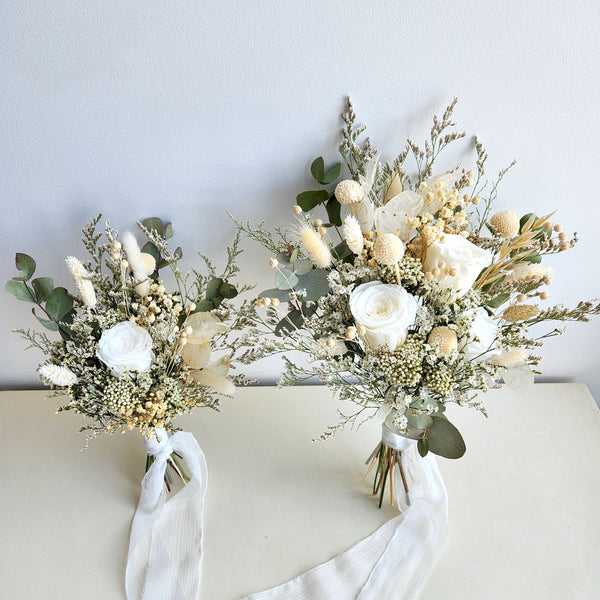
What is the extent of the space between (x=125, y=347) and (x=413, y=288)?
505mm

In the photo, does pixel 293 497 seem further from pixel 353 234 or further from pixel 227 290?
pixel 353 234

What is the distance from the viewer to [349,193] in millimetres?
862

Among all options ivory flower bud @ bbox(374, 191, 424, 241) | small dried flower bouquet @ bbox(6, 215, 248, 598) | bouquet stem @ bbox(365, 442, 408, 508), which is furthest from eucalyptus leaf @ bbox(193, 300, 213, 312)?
bouquet stem @ bbox(365, 442, 408, 508)

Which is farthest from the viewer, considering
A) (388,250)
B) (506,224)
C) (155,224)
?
(155,224)

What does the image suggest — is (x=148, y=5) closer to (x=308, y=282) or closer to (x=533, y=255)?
(x=308, y=282)

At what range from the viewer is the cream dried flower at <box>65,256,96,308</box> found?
823mm

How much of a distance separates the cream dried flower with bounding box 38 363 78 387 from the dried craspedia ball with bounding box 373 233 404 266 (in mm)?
571

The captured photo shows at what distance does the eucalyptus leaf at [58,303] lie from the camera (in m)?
0.92

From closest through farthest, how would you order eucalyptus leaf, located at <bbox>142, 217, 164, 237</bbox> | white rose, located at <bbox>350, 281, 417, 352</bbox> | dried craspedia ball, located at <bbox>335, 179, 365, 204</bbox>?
white rose, located at <bbox>350, 281, 417, 352</bbox> → dried craspedia ball, located at <bbox>335, 179, 365, 204</bbox> → eucalyptus leaf, located at <bbox>142, 217, 164, 237</bbox>

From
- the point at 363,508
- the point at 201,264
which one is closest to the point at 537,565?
the point at 363,508

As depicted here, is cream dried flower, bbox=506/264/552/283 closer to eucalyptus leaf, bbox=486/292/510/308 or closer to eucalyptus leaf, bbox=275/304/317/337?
eucalyptus leaf, bbox=486/292/510/308

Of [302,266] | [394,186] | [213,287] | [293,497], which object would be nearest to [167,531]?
[293,497]

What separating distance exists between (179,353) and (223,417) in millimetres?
384

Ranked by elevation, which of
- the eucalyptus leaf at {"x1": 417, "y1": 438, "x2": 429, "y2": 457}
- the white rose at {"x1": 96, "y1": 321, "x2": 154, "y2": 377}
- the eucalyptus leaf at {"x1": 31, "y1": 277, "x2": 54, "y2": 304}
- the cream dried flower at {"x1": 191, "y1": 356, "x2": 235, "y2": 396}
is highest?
the eucalyptus leaf at {"x1": 31, "y1": 277, "x2": 54, "y2": 304}
